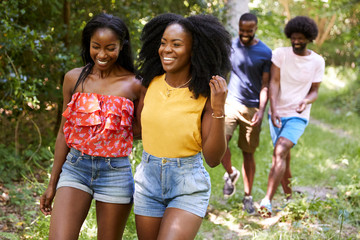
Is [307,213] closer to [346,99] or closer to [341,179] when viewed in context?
[341,179]

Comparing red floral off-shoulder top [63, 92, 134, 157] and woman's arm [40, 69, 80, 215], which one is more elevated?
red floral off-shoulder top [63, 92, 134, 157]

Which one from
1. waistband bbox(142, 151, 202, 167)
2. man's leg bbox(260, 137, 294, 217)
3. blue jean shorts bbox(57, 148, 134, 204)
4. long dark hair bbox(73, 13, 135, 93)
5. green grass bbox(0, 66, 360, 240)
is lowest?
green grass bbox(0, 66, 360, 240)

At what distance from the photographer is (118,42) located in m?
3.08

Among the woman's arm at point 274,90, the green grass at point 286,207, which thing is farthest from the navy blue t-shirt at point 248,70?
the green grass at point 286,207

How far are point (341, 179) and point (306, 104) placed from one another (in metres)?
2.29

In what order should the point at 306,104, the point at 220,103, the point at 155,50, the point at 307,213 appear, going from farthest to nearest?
1. the point at 306,104
2. the point at 307,213
3. the point at 155,50
4. the point at 220,103

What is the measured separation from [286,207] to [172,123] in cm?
244

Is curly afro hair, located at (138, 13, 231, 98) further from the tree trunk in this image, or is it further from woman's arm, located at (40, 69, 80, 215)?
the tree trunk

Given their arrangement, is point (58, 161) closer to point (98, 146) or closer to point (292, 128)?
point (98, 146)

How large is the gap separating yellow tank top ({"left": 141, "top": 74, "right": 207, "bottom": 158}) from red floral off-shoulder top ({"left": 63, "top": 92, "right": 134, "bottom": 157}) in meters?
0.17

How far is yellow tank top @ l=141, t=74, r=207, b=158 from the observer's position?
8.91 ft

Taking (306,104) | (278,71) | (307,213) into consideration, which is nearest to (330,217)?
(307,213)

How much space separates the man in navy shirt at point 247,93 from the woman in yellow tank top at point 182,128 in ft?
7.02

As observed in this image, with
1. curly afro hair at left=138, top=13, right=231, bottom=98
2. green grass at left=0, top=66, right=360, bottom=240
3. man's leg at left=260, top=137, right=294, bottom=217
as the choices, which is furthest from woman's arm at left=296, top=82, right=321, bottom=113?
curly afro hair at left=138, top=13, right=231, bottom=98
